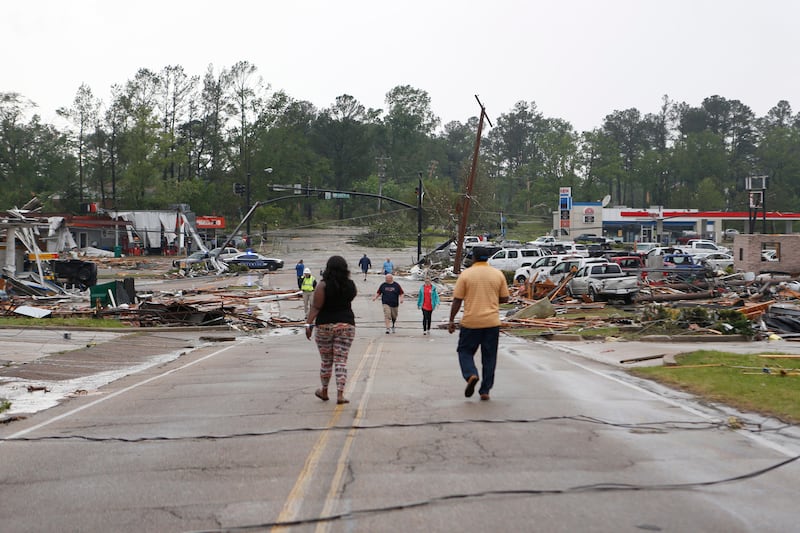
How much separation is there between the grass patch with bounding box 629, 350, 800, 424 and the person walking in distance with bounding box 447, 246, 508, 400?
3.26m

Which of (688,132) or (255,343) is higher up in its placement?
(688,132)

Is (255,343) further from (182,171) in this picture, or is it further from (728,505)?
(182,171)

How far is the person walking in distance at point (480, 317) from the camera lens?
409 inches

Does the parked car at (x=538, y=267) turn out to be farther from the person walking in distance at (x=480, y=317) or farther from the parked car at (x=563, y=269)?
the person walking in distance at (x=480, y=317)

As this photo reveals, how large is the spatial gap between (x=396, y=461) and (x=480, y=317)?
11.0 ft

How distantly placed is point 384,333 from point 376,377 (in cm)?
1153

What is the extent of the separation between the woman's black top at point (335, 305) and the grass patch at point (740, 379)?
16.8 feet

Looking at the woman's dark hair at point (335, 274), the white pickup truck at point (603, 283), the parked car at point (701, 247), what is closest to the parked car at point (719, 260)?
the parked car at point (701, 247)

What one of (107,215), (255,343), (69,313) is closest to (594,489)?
(255,343)

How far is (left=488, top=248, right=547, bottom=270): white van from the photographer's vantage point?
165 feet

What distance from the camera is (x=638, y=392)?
1226 centimetres

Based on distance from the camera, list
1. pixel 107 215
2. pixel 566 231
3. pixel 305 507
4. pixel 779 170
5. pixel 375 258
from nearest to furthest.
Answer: pixel 305 507
pixel 375 258
pixel 107 215
pixel 566 231
pixel 779 170

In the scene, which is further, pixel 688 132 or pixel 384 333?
pixel 688 132

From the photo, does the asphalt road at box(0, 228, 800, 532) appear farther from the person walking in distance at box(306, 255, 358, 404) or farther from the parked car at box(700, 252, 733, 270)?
the parked car at box(700, 252, 733, 270)
